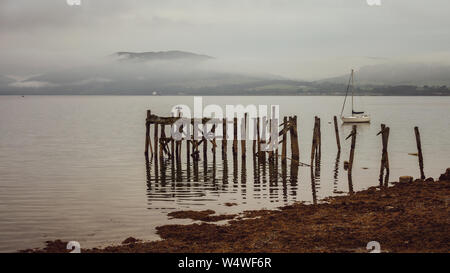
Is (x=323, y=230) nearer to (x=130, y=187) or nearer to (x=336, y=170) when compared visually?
(x=130, y=187)

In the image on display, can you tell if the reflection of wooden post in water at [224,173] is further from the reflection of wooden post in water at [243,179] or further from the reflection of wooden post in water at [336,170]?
the reflection of wooden post in water at [336,170]

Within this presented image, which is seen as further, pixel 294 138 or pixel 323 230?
pixel 294 138

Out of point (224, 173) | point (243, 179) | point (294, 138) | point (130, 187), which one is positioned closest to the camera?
point (130, 187)

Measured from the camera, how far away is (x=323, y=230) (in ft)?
44.2

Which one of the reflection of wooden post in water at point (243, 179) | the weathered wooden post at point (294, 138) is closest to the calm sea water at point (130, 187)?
the reflection of wooden post in water at point (243, 179)

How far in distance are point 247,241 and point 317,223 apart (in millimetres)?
2713

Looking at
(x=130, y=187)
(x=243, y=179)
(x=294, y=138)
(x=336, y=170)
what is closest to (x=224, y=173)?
(x=243, y=179)

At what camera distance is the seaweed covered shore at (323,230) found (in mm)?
12086

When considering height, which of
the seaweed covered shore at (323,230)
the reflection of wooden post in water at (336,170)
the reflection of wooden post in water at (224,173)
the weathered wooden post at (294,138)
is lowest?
the reflection of wooden post in water at (336,170)

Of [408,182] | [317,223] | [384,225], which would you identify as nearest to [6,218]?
[317,223]

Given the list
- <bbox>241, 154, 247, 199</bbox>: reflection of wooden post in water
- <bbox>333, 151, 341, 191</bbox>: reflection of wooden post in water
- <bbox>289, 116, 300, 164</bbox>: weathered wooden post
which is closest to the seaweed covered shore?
<bbox>241, 154, 247, 199</bbox>: reflection of wooden post in water

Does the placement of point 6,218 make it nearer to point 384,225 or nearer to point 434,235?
point 384,225
